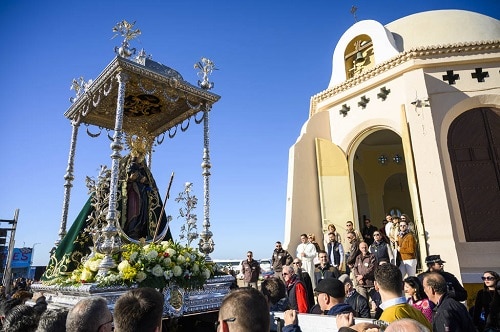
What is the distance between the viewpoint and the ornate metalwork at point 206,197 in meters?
7.02

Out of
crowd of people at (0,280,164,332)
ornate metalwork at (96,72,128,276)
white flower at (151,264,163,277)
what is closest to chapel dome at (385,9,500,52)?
ornate metalwork at (96,72,128,276)

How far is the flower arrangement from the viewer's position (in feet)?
16.6

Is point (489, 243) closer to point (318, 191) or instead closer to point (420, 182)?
point (420, 182)

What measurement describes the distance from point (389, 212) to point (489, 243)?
30.6 feet

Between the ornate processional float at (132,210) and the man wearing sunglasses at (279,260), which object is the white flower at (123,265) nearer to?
the ornate processional float at (132,210)

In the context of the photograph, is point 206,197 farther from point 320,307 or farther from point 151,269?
point 320,307

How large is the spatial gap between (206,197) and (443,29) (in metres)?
11.9

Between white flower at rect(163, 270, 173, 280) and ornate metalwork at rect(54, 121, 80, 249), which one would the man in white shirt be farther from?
ornate metalwork at rect(54, 121, 80, 249)

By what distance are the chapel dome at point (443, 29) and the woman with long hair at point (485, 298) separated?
9762mm

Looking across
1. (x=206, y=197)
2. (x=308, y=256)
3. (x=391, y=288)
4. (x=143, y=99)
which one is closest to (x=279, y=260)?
(x=308, y=256)

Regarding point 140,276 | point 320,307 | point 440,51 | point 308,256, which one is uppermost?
point 440,51

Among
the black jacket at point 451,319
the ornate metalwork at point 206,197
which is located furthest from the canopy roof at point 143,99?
the black jacket at point 451,319

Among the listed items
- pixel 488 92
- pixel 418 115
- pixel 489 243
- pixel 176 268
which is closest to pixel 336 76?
pixel 418 115

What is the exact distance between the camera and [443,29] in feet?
40.7
